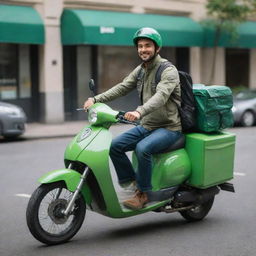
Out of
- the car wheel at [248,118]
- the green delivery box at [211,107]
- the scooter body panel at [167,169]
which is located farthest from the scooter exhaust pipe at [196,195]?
the car wheel at [248,118]

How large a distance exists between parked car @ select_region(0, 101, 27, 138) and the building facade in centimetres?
403

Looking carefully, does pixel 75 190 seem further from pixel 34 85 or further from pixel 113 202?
pixel 34 85

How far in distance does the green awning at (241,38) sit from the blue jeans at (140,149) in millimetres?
19110

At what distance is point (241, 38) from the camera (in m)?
25.8

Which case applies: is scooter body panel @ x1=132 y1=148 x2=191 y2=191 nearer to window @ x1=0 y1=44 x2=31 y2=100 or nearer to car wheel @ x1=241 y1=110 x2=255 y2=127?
car wheel @ x1=241 y1=110 x2=255 y2=127

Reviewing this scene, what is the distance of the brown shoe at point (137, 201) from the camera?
18.7 ft

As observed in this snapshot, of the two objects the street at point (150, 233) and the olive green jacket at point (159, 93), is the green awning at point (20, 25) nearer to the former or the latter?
the street at point (150, 233)

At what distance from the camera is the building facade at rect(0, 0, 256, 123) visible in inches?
779

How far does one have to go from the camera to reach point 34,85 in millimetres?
20766

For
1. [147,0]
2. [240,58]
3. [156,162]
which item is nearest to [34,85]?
[147,0]

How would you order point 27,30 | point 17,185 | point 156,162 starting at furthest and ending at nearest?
point 27,30 < point 17,185 < point 156,162

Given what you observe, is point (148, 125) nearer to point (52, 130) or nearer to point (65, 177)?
point (65, 177)

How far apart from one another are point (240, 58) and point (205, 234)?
2266 cm

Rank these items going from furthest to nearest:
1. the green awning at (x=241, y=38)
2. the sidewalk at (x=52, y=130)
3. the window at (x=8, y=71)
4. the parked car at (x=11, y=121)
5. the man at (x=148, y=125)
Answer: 1. the green awning at (x=241, y=38)
2. the window at (x=8, y=71)
3. the sidewalk at (x=52, y=130)
4. the parked car at (x=11, y=121)
5. the man at (x=148, y=125)
